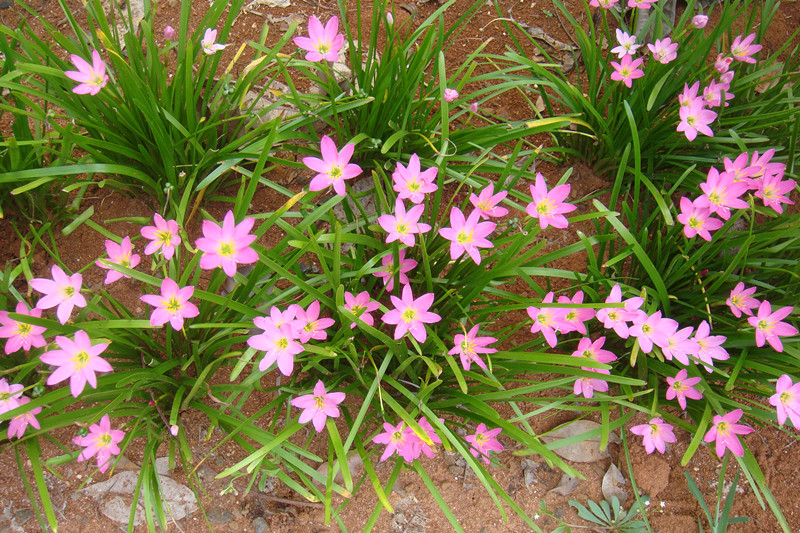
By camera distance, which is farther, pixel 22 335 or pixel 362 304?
pixel 362 304

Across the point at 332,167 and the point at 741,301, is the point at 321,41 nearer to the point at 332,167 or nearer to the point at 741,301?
the point at 332,167

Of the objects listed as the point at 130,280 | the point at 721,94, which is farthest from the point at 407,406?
the point at 721,94

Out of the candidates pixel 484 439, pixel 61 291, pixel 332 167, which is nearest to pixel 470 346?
pixel 484 439

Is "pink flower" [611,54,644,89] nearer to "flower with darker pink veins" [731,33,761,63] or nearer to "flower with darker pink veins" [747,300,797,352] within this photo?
"flower with darker pink veins" [731,33,761,63]

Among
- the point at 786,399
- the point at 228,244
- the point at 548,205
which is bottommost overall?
the point at 786,399

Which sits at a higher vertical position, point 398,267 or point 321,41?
point 321,41

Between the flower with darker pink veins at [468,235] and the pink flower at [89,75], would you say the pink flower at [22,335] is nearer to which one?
the pink flower at [89,75]

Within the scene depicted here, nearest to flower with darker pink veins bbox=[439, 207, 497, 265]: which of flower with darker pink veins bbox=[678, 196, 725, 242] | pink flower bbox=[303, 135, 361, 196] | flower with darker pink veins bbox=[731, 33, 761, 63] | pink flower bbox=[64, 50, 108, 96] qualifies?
pink flower bbox=[303, 135, 361, 196]

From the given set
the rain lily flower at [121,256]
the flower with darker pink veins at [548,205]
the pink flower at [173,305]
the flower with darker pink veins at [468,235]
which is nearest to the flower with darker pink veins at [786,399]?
the flower with darker pink veins at [548,205]
